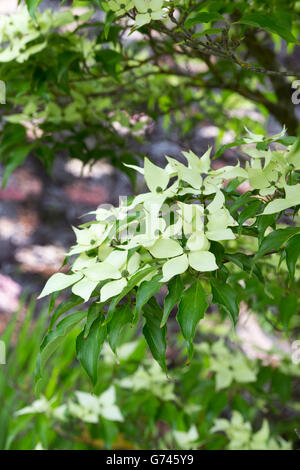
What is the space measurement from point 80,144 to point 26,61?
0.20 m

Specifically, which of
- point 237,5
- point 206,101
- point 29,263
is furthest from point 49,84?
point 29,263

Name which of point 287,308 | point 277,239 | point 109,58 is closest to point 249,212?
point 277,239

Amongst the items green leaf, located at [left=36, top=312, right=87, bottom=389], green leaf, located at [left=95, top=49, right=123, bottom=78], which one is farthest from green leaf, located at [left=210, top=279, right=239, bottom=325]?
green leaf, located at [left=95, top=49, right=123, bottom=78]

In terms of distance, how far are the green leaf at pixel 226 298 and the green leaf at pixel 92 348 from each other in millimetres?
108

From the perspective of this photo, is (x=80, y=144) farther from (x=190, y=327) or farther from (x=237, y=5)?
(x=190, y=327)

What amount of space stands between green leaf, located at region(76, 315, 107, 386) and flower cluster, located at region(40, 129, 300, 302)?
34mm

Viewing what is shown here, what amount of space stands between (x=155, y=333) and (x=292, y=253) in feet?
0.49

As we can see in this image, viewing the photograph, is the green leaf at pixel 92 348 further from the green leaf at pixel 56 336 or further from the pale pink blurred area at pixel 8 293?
the pale pink blurred area at pixel 8 293

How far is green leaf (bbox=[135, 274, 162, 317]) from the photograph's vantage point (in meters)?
0.45

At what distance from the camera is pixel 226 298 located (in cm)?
48

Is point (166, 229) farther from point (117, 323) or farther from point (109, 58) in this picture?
point (109, 58)

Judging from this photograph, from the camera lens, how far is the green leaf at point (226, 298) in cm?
47

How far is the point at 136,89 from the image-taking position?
3.74 feet

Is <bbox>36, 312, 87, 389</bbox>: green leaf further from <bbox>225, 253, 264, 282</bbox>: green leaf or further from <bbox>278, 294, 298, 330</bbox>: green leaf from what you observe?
<bbox>278, 294, 298, 330</bbox>: green leaf
